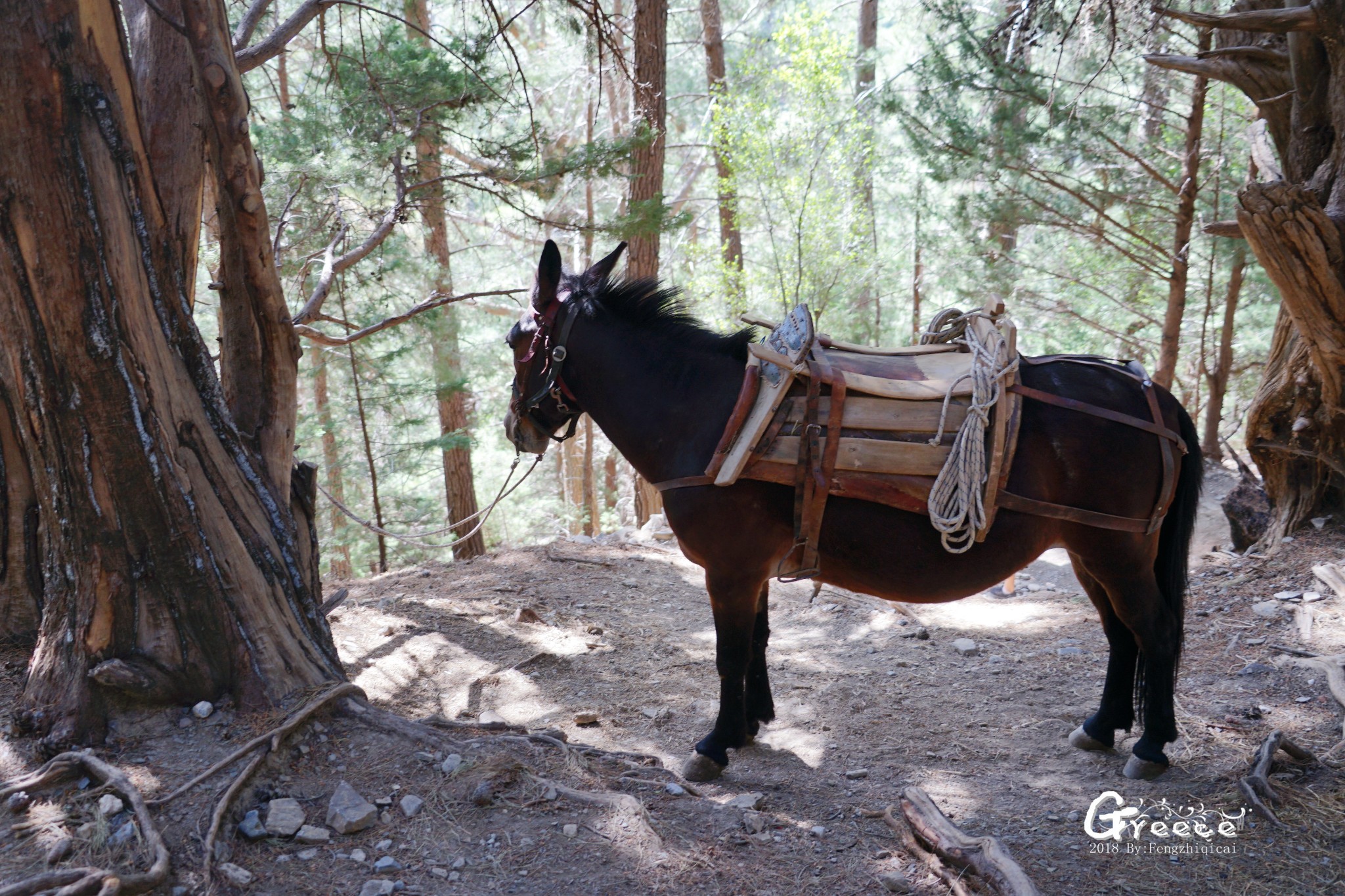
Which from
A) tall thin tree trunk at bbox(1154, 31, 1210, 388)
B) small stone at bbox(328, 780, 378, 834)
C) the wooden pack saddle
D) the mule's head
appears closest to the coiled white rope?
the wooden pack saddle

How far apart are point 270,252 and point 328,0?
1.52 metres

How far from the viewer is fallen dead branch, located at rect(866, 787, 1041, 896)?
2193mm

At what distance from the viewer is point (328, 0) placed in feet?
12.6

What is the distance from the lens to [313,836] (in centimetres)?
228

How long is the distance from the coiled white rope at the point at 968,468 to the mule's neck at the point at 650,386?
839mm

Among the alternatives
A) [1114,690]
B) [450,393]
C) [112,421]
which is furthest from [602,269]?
[450,393]

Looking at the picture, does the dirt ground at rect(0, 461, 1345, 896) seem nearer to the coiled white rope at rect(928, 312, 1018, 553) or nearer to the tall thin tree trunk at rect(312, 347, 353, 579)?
the coiled white rope at rect(928, 312, 1018, 553)

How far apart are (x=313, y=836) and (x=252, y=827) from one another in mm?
169

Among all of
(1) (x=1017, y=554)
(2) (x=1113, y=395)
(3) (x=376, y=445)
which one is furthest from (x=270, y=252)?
(3) (x=376, y=445)

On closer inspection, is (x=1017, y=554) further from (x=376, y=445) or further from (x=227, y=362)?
(x=376, y=445)

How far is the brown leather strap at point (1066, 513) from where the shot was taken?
9.70 ft

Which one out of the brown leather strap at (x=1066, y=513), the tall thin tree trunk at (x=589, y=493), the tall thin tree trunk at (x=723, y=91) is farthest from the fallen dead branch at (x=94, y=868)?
the tall thin tree trunk at (x=589, y=493)

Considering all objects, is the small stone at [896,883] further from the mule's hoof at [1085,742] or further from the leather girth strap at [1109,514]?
the mule's hoof at [1085,742]

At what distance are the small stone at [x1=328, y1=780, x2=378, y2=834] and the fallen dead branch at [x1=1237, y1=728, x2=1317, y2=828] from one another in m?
2.93
